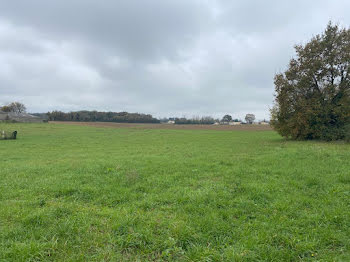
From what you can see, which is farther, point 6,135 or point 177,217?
point 6,135

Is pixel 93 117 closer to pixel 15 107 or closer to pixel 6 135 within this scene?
pixel 15 107

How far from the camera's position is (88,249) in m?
3.03

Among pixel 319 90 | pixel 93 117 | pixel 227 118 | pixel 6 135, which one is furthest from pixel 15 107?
pixel 319 90

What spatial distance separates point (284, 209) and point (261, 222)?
87 centimetres

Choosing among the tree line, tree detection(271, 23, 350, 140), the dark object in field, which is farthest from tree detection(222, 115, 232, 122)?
the dark object in field

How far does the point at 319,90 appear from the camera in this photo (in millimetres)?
19688

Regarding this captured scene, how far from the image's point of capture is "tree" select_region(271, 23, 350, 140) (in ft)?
59.7

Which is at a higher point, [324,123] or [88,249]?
[324,123]

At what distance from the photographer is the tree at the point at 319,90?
717 inches

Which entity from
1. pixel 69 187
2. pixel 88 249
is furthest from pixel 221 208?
pixel 69 187

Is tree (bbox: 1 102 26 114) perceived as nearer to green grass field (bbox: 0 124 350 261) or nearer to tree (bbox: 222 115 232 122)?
tree (bbox: 222 115 232 122)

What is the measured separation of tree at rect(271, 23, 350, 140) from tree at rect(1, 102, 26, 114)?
135550 mm

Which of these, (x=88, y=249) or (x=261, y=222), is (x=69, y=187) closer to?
(x=88, y=249)

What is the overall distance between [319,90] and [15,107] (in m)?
142
